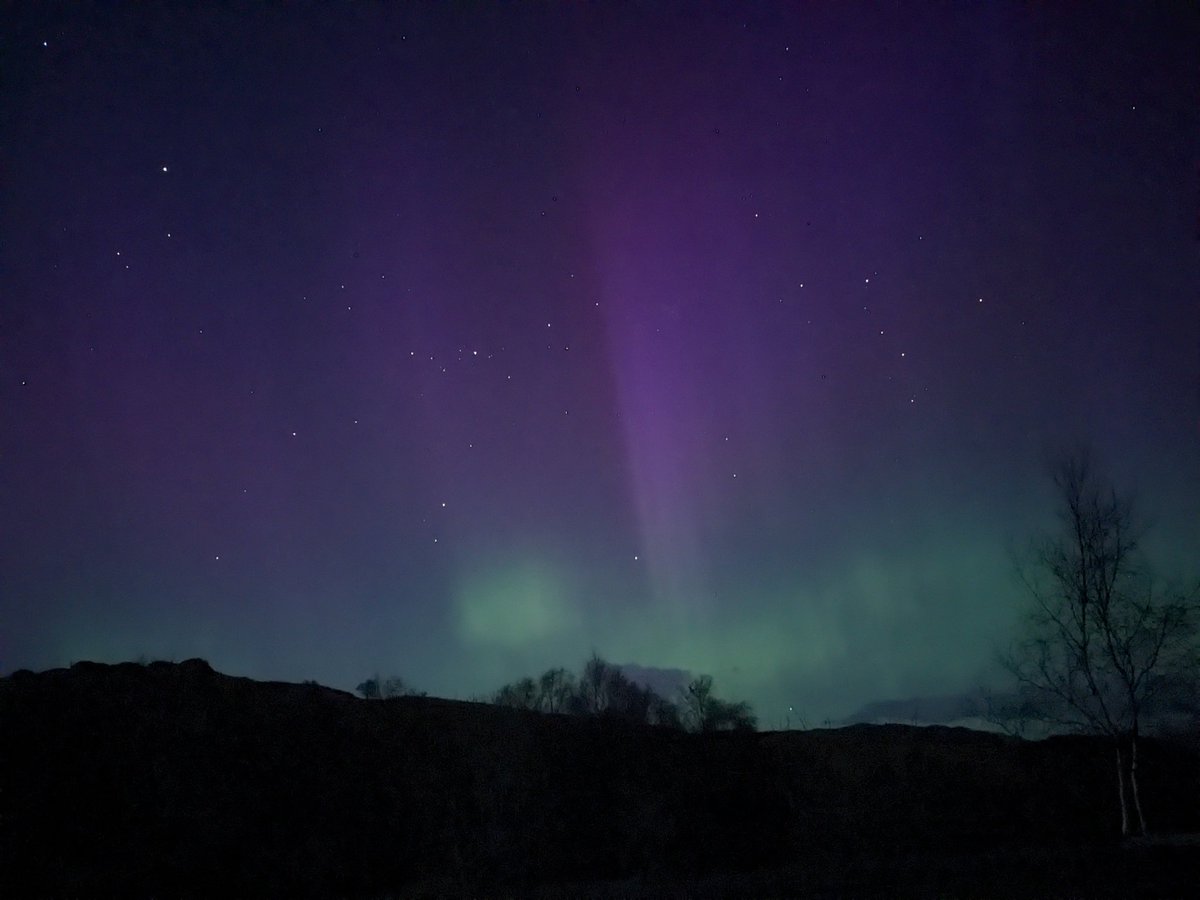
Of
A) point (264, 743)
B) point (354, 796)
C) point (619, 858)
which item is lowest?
point (619, 858)

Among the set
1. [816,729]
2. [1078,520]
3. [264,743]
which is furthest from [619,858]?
[1078,520]

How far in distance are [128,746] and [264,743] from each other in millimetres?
4814

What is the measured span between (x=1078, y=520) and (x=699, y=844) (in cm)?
1923

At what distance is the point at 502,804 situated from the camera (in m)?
35.5

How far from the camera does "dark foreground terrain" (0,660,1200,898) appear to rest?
999 inches

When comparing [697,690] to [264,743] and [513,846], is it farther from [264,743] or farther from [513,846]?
[264,743]

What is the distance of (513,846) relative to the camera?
3422cm

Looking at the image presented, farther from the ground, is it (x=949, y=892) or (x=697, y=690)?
(x=697, y=690)

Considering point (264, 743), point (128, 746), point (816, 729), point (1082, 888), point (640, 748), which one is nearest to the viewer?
point (1082, 888)

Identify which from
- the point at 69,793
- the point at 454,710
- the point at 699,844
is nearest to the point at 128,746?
the point at 69,793

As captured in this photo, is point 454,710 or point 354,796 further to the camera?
point 454,710

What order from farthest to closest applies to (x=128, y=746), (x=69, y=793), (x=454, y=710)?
(x=454, y=710), (x=128, y=746), (x=69, y=793)

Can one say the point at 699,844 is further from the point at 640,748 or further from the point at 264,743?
the point at 264,743

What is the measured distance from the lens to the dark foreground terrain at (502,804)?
83.3 feet
